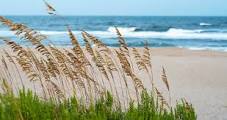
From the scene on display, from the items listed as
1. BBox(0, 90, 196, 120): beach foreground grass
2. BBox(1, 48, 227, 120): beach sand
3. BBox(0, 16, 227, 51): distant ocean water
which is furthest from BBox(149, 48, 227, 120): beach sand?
BBox(0, 16, 227, 51): distant ocean water

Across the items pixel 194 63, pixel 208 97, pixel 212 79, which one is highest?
pixel 194 63

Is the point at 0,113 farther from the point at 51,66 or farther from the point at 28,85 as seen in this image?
the point at 28,85

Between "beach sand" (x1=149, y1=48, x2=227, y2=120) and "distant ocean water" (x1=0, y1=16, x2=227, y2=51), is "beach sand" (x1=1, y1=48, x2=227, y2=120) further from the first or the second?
"distant ocean water" (x1=0, y1=16, x2=227, y2=51)

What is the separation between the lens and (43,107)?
533cm

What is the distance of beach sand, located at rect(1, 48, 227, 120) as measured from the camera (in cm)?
873

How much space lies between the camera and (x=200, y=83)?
40.9 ft

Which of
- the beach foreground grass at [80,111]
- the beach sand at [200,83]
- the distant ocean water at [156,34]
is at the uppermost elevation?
the distant ocean water at [156,34]

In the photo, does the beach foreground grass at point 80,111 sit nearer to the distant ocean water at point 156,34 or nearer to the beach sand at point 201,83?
the beach sand at point 201,83

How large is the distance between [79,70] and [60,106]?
27.2 inches

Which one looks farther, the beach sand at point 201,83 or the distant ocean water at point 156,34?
the distant ocean water at point 156,34

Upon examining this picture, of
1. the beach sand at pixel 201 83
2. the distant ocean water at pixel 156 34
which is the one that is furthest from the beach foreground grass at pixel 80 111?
the distant ocean water at pixel 156 34

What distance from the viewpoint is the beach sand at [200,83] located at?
28.6 feet

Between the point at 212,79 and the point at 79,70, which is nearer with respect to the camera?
the point at 79,70

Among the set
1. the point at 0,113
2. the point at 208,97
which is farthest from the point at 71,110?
the point at 208,97
